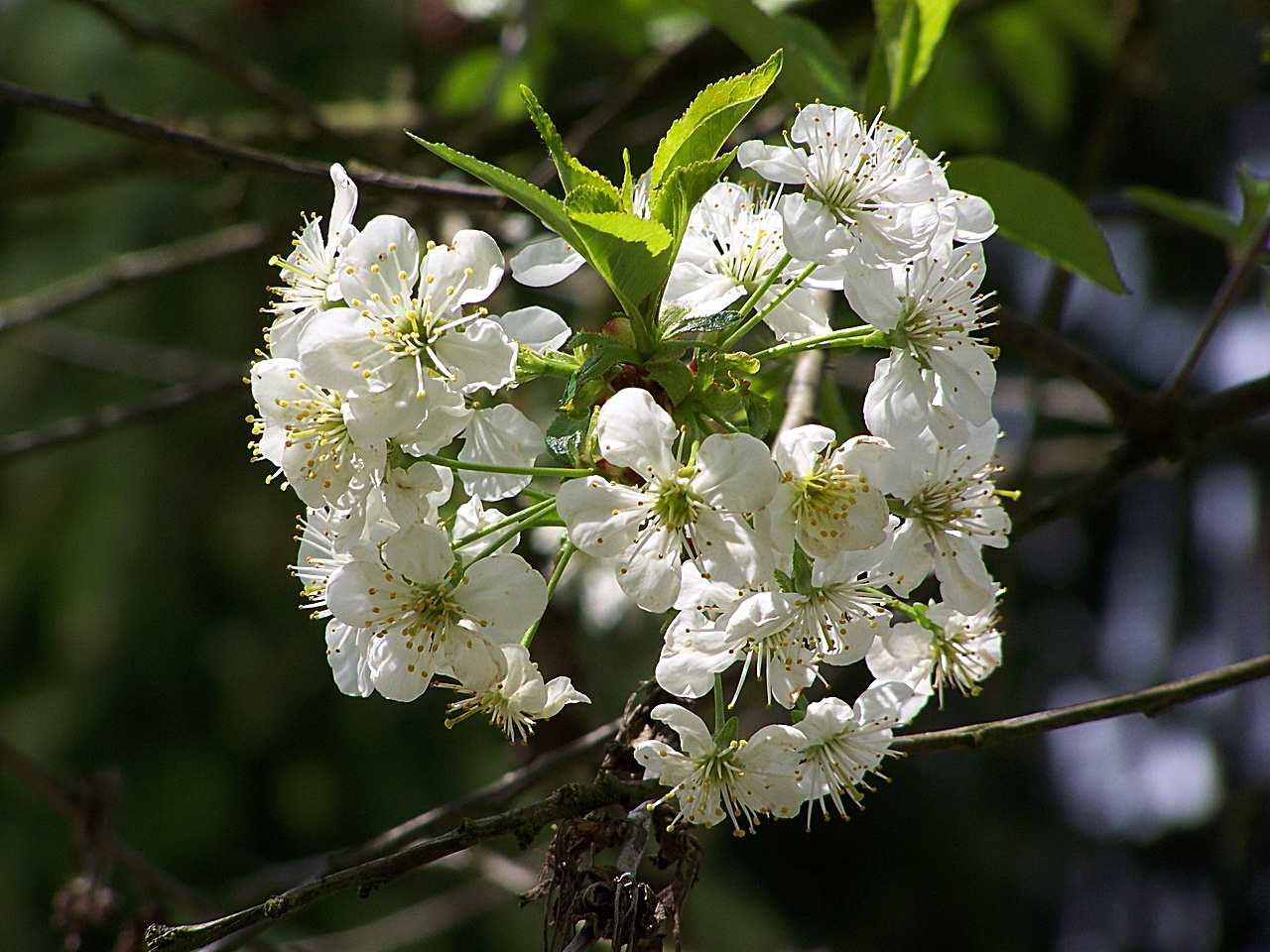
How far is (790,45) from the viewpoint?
4.94 feet

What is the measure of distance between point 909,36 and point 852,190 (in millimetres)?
524

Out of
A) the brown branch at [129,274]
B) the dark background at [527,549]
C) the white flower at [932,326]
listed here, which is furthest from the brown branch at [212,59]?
the white flower at [932,326]

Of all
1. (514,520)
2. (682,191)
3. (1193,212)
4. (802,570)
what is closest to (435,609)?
(514,520)

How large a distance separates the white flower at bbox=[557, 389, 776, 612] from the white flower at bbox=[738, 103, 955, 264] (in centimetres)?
22

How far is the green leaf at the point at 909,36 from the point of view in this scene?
150 centimetres

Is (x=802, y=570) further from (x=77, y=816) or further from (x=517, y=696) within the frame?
(x=77, y=816)

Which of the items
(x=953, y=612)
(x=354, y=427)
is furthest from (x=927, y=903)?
(x=354, y=427)

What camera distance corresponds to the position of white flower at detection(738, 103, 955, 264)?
41.2 inches

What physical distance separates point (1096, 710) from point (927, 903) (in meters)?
5.33

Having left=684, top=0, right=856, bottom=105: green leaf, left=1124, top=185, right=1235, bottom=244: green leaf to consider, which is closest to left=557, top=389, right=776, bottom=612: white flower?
left=684, top=0, right=856, bottom=105: green leaf

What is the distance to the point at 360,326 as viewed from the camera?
1.01 meters

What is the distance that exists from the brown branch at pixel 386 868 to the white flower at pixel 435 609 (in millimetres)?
165

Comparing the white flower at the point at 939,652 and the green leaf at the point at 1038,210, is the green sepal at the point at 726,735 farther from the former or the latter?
the green leaf at the point at 1038,210

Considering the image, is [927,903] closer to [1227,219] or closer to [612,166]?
[612,166]
